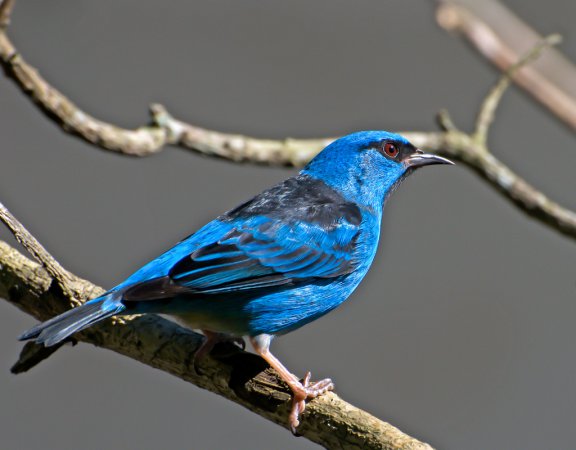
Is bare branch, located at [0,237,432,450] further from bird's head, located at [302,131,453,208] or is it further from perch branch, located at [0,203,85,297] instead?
bird's head, located at [302,131,453,208]

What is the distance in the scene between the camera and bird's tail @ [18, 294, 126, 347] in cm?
385

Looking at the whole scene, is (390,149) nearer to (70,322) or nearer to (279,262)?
(279,262)

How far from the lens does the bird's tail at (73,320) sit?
3.85m

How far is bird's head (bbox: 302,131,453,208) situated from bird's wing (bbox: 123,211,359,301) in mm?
389

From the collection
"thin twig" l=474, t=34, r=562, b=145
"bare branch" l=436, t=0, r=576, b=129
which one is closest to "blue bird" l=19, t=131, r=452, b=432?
"thin twig" l=474, t=34, r=562, b=145

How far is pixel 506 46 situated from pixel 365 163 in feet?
5.30

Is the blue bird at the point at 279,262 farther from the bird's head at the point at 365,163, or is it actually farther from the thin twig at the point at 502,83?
the thin twig at the point at 502,83

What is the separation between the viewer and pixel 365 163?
5484 millimetres

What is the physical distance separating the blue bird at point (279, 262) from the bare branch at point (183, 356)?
0.07 meters

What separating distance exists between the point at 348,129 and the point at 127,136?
13.7 ft

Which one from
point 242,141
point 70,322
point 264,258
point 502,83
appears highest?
point 502,83

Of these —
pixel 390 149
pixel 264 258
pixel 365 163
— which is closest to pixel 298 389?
pixel 264 258

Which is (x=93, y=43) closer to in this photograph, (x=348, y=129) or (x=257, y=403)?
(x=348, y=129)

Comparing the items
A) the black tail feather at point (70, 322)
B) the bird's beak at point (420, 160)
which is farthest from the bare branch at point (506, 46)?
the black tail feather at point (70, 322)
